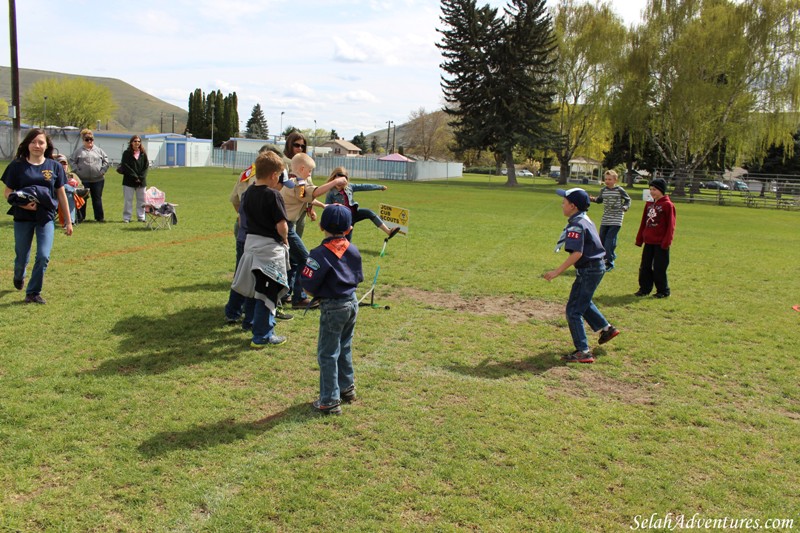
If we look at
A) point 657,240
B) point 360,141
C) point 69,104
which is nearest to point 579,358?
point 657,240

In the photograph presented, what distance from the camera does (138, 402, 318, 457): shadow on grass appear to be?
4098 mm

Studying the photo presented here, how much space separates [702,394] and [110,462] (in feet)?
16.0

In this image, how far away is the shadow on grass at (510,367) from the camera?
5895mm

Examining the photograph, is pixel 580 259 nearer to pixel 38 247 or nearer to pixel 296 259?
pixel 296 259

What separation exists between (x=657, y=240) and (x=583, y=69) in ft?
171

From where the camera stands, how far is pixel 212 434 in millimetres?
4320

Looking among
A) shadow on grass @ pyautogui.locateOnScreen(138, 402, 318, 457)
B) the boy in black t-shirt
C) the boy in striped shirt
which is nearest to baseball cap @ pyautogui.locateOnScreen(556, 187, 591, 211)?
the boy in black t-shirt

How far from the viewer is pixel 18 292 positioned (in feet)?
25.8

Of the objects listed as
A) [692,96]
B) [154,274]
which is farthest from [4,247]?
[692,96]

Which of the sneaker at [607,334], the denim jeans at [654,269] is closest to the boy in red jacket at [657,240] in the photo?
the denim jeans at [654,269]

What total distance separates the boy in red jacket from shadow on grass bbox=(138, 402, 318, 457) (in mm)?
6797

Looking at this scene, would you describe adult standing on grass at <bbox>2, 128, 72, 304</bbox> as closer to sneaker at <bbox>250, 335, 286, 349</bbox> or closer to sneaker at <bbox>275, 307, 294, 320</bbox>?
sneaker at <bbox>275, 307, 294, 320</bbox>

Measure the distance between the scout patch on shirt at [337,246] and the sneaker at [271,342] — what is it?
2.05m

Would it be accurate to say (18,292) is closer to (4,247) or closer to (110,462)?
(4,247)
